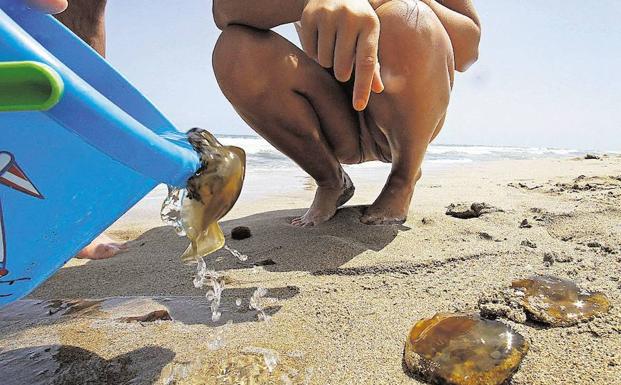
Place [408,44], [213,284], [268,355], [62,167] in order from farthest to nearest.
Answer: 1. [408,44]
2. [213,284]
3. [268,355]
4. [62,167]

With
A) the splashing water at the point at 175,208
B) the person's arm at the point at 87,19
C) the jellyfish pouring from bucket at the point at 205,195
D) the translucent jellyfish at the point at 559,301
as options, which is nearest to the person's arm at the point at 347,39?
the jellyfish pouring from bucket at the point at 205,195

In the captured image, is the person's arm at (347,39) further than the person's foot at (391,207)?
No

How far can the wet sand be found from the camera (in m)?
0.96

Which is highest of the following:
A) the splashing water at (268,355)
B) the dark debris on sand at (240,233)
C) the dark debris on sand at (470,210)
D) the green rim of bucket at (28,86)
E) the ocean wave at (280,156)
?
the green rim of bucket at (28,86)

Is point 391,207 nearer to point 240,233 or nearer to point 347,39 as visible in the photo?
point 240,233

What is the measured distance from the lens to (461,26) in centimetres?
227

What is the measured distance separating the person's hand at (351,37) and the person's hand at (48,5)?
24.1 inches

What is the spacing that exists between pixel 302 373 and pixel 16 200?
62 cm

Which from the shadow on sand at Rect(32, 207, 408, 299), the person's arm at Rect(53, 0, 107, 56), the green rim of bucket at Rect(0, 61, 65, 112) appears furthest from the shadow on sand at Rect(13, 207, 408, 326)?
the person's arm at Rect(53, 0, 107, 56)

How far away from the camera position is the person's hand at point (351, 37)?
1215 millimetres

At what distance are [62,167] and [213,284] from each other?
753mm

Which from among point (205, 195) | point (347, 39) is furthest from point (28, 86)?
point (347, 39)

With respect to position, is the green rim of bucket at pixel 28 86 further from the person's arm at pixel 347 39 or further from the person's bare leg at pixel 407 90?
the person's bare leg at pixel 407 90

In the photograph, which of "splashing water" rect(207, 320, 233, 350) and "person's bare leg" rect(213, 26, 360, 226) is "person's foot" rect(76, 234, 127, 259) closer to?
"person's bare leg" rect(213, 26, 360, 226)
